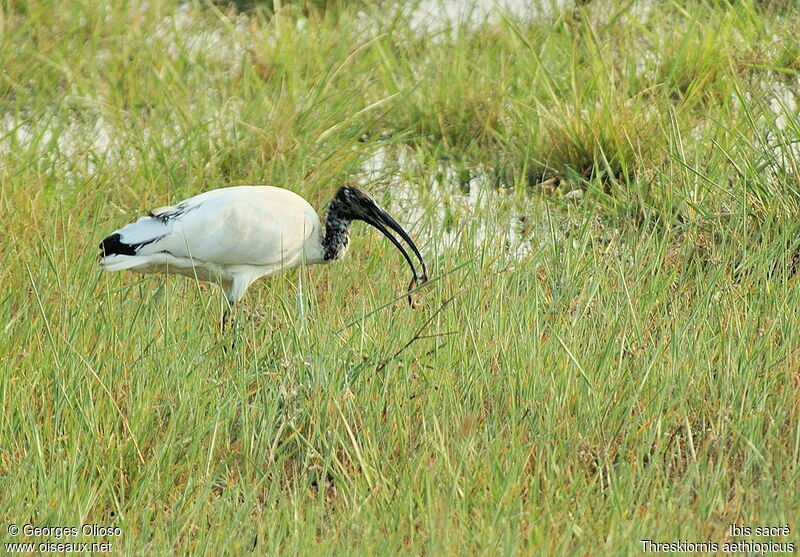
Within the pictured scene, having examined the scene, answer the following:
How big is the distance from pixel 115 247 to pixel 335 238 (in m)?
0.73

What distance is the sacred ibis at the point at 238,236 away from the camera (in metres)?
4.08

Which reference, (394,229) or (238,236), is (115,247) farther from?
(394,229)

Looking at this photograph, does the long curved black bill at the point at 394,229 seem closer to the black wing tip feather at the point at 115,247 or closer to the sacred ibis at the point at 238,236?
the sacred ibis at the point at 238,236

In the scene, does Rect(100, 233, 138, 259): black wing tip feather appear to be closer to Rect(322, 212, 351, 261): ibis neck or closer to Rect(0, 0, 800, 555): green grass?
Rect(0, 0, 800, 555): green grass

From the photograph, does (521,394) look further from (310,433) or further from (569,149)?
(569,149)

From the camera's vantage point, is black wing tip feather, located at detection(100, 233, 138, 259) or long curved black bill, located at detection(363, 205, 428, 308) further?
long curved black bill, located at detection(363, 205, 428, 308)

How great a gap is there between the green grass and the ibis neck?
0.10 meters

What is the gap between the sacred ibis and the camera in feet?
13.4

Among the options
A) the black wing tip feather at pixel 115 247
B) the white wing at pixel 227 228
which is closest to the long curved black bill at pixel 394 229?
the white wing at pixel 227 228

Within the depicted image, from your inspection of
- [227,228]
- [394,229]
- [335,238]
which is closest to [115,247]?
[227,228]

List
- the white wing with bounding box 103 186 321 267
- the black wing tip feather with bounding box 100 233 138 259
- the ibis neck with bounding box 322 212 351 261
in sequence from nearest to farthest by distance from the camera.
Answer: the black wing tip feather with bounding box 100 233 138 259 → the white wing with bounding box 103 186 321 267 → the ibis neck with bounding box 322 212 351 261

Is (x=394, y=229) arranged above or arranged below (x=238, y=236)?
below

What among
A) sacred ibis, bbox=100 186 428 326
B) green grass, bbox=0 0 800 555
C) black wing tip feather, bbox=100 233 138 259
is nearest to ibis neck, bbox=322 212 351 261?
sacred ibis, bbox=100 186 428 326

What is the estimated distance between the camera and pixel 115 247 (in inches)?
159
